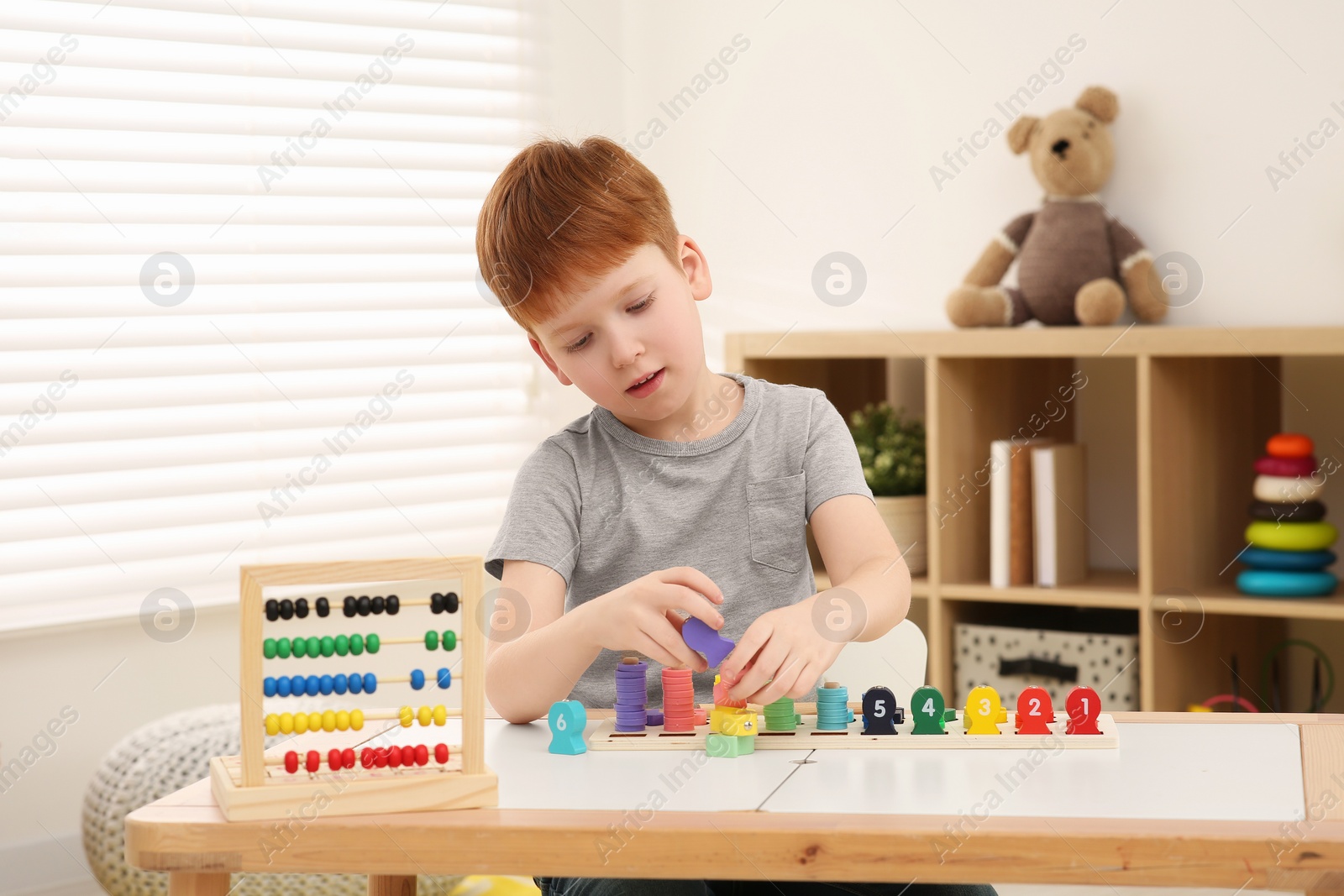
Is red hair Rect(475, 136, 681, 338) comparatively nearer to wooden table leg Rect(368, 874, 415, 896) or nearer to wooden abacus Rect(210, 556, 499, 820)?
wooden abacus Rect(210, 556, 499, 820)

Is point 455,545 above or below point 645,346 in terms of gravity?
below

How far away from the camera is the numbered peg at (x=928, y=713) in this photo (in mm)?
1023

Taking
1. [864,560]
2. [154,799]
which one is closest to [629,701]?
[864,560]

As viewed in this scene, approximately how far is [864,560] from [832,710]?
26cm

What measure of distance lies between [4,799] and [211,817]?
171cm

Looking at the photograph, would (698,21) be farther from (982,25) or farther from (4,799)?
(4,799)

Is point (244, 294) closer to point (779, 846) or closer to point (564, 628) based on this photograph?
point (564, 628)

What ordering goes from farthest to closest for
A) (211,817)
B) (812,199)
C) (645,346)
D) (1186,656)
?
(812,199) < (1186,656) < (645,346) < (211,817)

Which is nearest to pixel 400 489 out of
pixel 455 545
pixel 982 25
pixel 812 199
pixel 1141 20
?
pixel 455 545

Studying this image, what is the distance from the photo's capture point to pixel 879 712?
103 cm

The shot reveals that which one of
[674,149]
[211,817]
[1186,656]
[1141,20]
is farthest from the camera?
[674,149]

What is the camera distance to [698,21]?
Answer: 3.09m

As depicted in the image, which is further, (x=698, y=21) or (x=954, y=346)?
(x=698, y=21)

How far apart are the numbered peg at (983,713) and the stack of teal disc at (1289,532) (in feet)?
4.49
